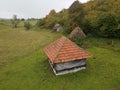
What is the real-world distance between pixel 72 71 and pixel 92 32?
18.9 meters

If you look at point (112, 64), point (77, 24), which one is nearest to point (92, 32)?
point (77, 24)

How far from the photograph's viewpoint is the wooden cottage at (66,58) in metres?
20.6

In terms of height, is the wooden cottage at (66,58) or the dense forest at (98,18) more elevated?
Result: the dense forest at (98,18)

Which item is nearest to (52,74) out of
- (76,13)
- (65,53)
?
(65,53)

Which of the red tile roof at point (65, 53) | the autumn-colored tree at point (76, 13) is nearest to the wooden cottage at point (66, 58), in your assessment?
the red tile roof at point (65, 53)

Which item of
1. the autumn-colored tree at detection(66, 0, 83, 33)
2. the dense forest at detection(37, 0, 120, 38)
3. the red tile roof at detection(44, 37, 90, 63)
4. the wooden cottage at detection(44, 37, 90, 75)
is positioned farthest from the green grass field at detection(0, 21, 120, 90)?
the autumn-colored tree at detection(66, 0, 83, 33)

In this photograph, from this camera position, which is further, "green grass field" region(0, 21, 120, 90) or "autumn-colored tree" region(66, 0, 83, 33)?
"autumn-colored tree" region(66, 0, 83, 33)

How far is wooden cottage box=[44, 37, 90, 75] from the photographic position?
2061 cm

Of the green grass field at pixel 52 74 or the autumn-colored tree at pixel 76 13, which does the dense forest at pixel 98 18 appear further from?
the green grass field at pixel 52 74

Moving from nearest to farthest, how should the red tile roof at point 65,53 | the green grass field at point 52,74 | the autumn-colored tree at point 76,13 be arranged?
the green grass field at point 52,74, the red tile roof at point 65,53, the autumn-colored tree at point 76,13

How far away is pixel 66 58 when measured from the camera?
2067 centimetres

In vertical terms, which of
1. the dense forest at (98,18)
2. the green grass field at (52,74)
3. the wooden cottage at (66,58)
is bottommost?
the green grass field at (52,74)

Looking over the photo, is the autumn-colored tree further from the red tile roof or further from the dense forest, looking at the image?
the red tile roof

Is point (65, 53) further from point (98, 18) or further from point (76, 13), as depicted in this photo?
point (76, 13)
